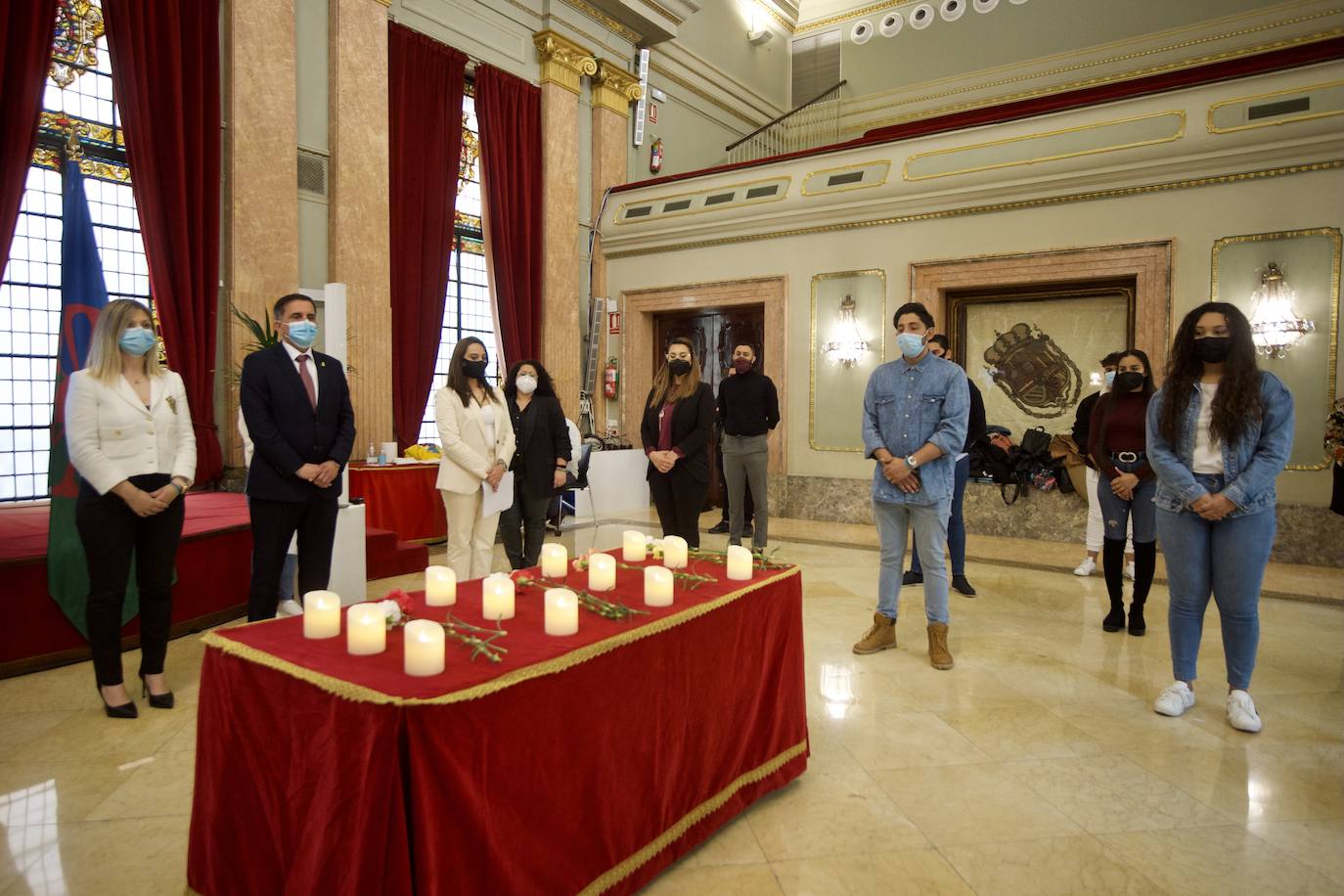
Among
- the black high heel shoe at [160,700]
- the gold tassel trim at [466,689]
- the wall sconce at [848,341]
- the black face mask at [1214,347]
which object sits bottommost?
the black high heel shoe at [160,700]

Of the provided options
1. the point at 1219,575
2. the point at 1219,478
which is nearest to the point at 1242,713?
the point at 1219,575

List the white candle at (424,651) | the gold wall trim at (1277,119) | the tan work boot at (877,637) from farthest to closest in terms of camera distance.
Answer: the gold wall trim at (1277,119) < the tan work boot at (877,637) < the white candle at (424,651)

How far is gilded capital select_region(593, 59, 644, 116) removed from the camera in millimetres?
8914

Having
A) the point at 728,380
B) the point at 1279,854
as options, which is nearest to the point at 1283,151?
the point at 728,380

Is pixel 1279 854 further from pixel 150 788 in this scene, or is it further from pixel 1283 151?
pixel 1283 151

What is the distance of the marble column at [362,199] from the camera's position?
21.1 ft

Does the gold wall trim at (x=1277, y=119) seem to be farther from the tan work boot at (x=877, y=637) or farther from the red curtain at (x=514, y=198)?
the red curtain at (x=514, y=198)

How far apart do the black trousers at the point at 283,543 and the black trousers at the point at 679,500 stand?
175 centimetres

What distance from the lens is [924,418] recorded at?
3.21 m

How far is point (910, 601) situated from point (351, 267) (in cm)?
516

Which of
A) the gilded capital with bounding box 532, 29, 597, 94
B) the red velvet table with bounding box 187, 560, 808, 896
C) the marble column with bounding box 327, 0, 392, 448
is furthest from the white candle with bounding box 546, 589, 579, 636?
the gilded capital with bounding box 532, 29, 597, 94

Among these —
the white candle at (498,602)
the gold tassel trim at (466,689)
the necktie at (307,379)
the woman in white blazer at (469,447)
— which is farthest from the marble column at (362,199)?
the gold tassel trim at (466,689)

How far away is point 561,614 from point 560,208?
296 inches

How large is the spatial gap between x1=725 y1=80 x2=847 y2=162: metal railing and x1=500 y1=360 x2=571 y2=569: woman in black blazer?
8.17m
